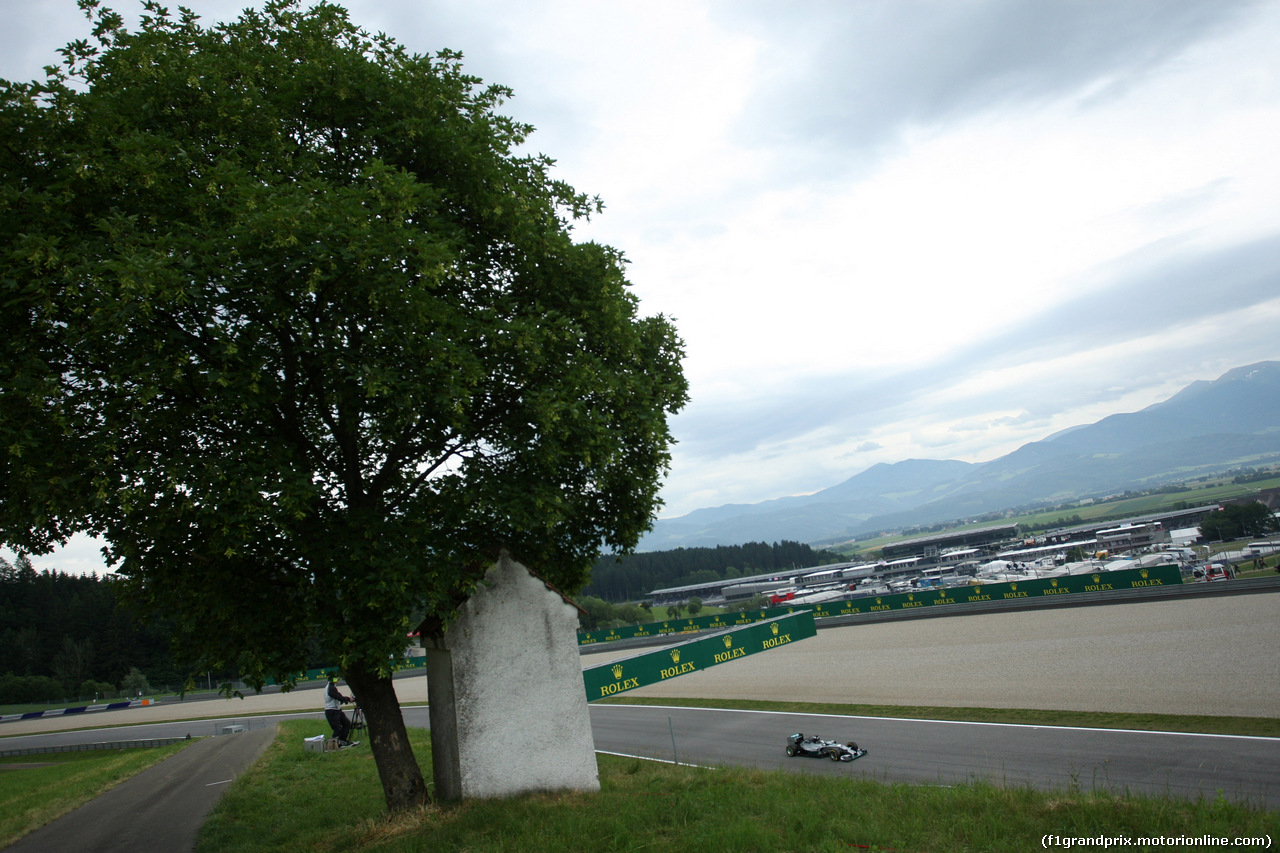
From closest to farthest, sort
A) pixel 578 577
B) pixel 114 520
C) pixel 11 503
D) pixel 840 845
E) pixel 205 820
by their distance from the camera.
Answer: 1. pixel 840 845
2. pixel 11 503
3. pixel 114 520
4. pixel 578 577
5. pixel 205 820

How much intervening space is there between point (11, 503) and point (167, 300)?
3414mm

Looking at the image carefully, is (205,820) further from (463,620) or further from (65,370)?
(65,370)

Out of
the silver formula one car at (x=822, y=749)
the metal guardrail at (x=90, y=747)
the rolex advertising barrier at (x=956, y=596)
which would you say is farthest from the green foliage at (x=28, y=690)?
the silver formula one car at (x=822, y=749)

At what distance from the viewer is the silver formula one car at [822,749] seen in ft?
64.5

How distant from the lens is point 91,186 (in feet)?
31.6

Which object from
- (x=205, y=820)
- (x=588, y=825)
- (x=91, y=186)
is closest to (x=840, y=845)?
(x=588, y=825)

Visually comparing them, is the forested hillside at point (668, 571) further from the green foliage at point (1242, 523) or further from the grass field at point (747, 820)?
the grass field at point (747, 820)

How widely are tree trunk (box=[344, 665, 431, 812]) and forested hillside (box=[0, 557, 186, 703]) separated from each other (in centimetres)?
9846

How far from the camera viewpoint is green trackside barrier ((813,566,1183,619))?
→ 148 ft

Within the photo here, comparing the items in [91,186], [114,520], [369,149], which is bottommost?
[114,520]

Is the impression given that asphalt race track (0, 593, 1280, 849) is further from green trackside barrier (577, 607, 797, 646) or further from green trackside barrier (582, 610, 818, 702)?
green trackside barrier (577, 607, 797, 646)

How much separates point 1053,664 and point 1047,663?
15.2 inches

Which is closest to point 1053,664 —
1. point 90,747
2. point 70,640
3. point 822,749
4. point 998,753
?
point 998,753

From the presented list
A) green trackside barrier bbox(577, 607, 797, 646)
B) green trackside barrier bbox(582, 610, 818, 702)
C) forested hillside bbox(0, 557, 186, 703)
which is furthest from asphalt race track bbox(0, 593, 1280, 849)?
forested hillside bbox(0, 557, 186, 703)
